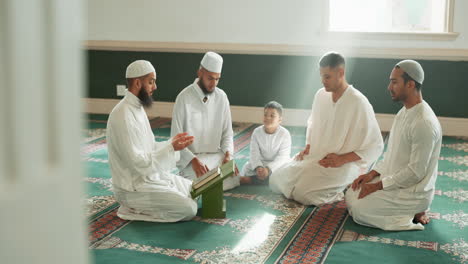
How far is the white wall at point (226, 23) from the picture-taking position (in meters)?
6.90

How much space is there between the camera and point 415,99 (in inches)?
140

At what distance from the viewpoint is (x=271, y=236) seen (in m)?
3.51

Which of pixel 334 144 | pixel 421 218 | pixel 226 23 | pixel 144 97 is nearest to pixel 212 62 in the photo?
pixel 144 97

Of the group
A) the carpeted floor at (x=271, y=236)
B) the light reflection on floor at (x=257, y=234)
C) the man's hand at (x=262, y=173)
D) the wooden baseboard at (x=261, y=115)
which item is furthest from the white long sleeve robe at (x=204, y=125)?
the wooden baseboard at (x=261, y=115)

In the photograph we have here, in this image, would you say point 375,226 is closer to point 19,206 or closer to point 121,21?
point 19,206

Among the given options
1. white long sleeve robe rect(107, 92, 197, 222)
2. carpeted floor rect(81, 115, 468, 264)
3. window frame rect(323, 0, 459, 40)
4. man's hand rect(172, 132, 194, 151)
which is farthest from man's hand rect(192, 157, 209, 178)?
window frame rect(323, 0, 459, 40)

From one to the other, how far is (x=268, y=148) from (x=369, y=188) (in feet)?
3.79

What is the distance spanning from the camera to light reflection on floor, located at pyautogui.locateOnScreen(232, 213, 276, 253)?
10.9 feet

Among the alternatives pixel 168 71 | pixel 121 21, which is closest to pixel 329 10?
pixel 168 71

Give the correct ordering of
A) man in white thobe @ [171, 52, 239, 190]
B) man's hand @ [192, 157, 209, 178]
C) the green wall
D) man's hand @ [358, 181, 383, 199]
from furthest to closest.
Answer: the green wall
man in white thobe @ [171, 52, 239, 190]
man's hand @ [192, 157, 209, 178]
man's hand @ [358, 181, 383, 199]

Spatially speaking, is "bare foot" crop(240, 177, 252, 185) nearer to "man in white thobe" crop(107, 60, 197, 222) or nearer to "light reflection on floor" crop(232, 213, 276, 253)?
"light reflection on floor" crop(232, 213, 276, 253)

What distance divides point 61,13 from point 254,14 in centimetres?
687

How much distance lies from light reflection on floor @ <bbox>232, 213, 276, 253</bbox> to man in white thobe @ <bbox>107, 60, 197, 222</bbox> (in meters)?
0.43

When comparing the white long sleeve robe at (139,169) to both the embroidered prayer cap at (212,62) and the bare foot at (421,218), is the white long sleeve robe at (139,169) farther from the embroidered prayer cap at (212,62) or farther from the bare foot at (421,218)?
the bare foot at (421,218)
